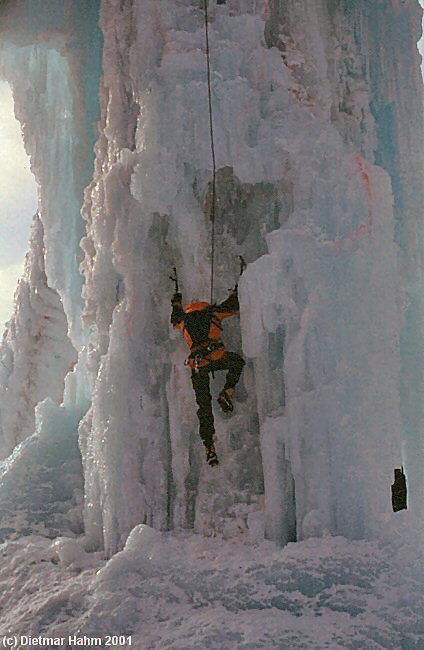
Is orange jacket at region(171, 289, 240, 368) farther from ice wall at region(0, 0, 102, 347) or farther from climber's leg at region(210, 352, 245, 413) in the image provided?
ice wall at region(0, 0, 102, 347)

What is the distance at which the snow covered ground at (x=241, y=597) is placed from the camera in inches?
177

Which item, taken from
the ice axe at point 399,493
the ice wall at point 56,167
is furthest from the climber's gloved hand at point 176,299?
the ice wall at point 56,167

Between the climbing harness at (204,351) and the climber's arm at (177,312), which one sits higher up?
the climber's arm at (177,312)

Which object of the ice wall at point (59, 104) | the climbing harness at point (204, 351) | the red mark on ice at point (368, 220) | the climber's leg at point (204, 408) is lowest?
the climber's leg at point (204, 408)

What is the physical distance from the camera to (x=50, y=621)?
5.00 metres

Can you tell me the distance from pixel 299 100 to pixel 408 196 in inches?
71.5

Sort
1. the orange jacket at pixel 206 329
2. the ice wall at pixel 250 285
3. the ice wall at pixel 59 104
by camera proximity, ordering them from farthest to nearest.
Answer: the ice wall at pixel 59 104 → the orange jacket at pixel 206 329 → the ice wall at pixel 250 285

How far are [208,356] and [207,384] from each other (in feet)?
0.98

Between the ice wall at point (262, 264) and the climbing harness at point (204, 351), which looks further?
the climbing harness at point (204, 351)

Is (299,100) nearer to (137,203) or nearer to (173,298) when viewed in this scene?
(137,203)

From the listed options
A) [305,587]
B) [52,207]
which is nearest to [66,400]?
[52,207]

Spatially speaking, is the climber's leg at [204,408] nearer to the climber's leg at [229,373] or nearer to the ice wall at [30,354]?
the climber's leg at [229,373]

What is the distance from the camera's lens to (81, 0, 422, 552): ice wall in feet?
18.3

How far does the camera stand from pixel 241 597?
4.86 m
